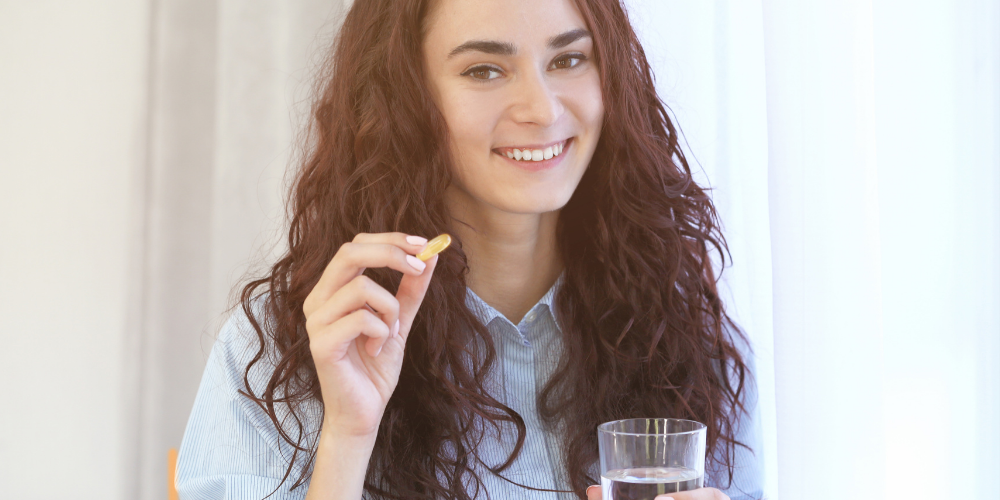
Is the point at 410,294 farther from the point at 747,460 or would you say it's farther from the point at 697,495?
the point at 747,460

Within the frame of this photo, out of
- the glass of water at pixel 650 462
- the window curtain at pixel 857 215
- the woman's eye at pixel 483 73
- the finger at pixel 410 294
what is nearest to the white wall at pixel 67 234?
the woman's eye at pixel 483 73

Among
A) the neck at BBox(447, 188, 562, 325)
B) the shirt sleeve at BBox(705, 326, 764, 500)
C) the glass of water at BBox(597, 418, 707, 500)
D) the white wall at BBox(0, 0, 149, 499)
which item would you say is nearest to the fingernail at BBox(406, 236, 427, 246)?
the glass of water at BBox(597, 418, 707, 500)

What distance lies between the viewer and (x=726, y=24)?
154 centimetres

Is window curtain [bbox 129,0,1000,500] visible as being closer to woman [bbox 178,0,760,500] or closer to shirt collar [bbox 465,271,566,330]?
woman [bbox 178,0,760,500]

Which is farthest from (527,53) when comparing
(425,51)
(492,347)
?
(492,347)

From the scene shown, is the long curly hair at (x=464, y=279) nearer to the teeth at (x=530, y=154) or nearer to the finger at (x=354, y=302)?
the teeth at (x=530, y=154)

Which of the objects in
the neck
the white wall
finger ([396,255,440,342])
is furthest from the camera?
the white wall

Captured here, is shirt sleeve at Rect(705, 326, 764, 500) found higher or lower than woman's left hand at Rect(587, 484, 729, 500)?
lower

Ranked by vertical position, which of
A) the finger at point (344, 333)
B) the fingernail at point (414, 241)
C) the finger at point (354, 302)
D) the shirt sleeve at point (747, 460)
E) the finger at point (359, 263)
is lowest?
the shirt sleeve at point (747, 460)

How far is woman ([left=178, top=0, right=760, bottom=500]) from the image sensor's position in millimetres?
1328

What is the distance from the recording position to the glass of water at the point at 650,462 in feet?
3.01

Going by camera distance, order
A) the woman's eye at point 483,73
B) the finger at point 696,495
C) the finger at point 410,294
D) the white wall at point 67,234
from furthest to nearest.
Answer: the white wall at point 67,234 → the woman's eye at point 483,73 → the finger at point 410,294 → the finger at point 696,495

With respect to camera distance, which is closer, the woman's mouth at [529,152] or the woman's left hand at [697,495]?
the woman's left hand at [697,495]

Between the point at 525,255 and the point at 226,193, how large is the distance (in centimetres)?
163
